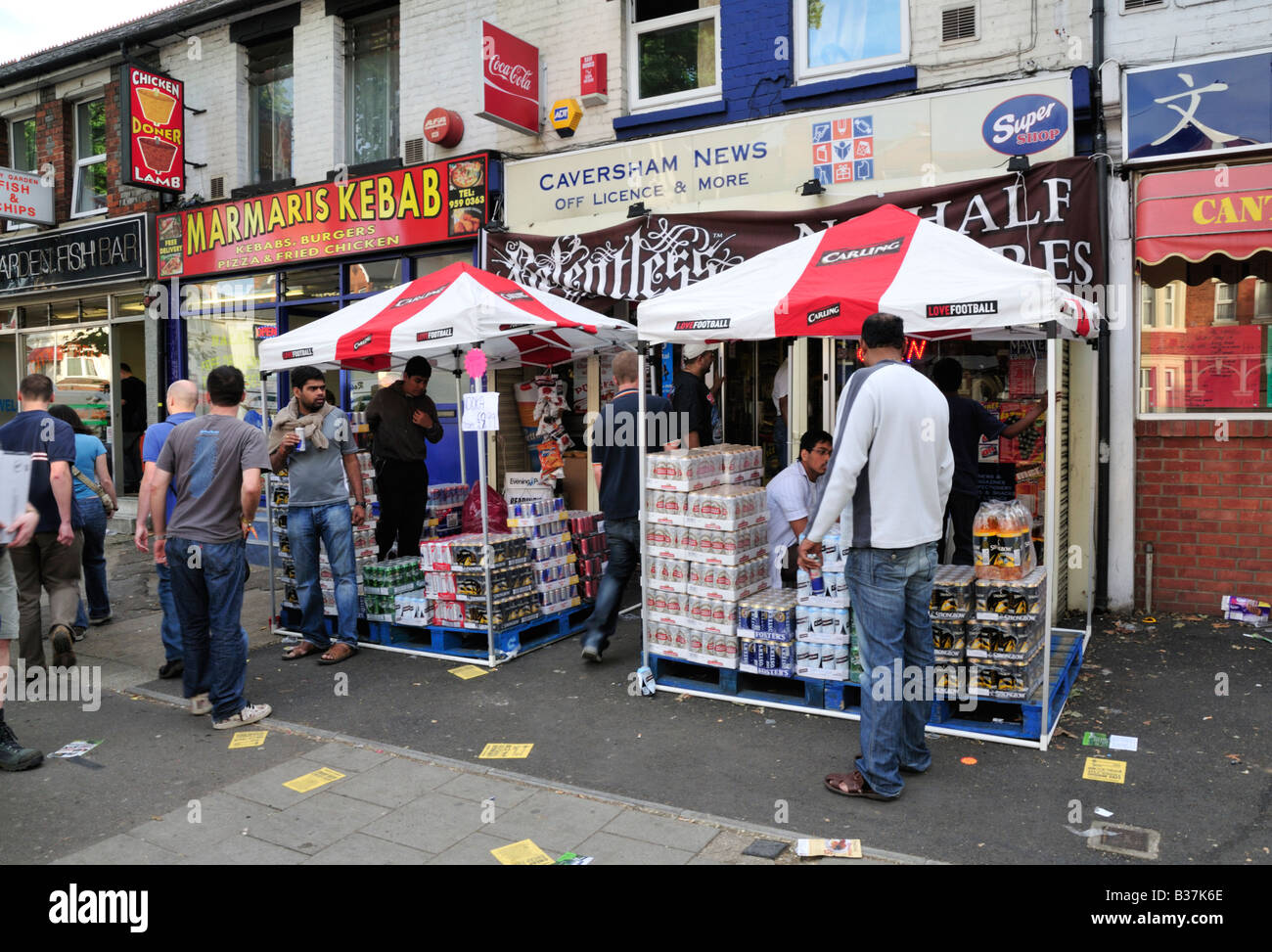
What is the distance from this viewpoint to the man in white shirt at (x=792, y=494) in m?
6.42

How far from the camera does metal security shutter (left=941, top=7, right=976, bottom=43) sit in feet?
26.8

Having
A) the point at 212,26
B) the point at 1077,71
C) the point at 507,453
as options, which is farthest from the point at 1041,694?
the point at 212,26

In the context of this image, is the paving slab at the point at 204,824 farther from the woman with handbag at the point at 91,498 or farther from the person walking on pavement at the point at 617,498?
the woman with handbag at the point at 91,498

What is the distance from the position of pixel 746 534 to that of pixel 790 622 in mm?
650

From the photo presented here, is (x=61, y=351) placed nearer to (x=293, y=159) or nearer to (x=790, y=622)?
(x=293, y=159)

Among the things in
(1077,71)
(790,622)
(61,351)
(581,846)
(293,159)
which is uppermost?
(293,159)

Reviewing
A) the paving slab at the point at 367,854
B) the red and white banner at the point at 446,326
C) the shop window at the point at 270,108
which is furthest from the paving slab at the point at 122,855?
the shop window at the point at 270,108

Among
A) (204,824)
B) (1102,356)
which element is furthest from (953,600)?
(204,824)

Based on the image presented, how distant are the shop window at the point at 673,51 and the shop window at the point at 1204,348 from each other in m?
4.73

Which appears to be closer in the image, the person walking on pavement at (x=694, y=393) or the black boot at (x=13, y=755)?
the black boot at (x=13, y=755)

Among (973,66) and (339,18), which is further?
(339,18)

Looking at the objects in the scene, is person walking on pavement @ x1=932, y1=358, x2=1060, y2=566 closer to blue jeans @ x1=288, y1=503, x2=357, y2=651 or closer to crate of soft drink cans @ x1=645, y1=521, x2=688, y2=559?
crate of soft drink cans @ x1=645, y1=521, x2=688, y2=559

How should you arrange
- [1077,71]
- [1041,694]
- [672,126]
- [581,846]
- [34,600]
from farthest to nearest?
[672,126] < [1077,71] < [34,600] < [1041,694] < [581,846]

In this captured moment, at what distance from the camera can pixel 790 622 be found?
5.76m
